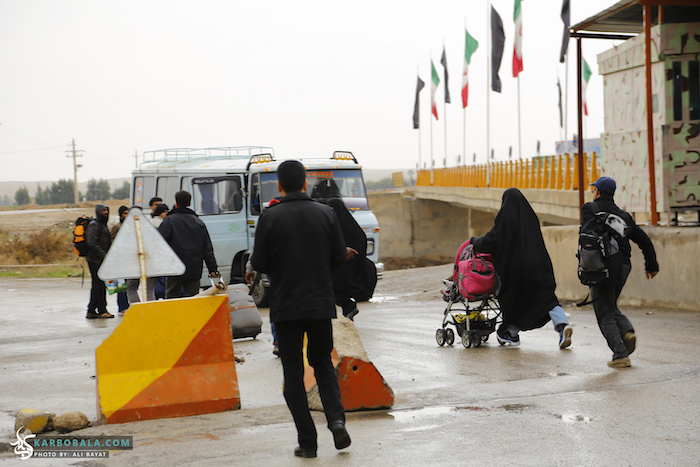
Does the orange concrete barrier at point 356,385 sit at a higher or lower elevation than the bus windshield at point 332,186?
lower

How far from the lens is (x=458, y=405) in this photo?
5.47m

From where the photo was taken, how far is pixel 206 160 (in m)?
16.3

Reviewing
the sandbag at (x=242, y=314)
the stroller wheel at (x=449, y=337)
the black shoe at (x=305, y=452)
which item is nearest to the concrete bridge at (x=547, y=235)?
the stroller wheel at (x=449, y=337)

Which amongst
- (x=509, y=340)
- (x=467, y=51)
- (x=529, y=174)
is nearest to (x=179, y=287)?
(x=509, y=340)

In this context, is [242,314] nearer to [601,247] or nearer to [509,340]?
[509,340]

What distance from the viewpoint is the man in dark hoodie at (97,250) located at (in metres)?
12.0

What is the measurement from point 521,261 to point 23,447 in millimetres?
4946

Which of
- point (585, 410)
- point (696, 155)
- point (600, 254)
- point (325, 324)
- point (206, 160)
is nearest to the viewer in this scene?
point (325, 324)

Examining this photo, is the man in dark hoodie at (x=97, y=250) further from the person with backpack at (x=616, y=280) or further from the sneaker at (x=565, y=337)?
the person with backpack at (x=616, y=280)

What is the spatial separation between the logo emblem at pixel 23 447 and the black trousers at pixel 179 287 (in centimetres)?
377

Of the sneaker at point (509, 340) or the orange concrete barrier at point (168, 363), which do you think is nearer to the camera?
the orange concrete barrier at point (168, 363)

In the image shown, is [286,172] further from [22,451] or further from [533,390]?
[533,390]

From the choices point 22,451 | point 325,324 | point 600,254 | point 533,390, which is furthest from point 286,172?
point 600,254

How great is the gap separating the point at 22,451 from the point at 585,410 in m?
3.63
